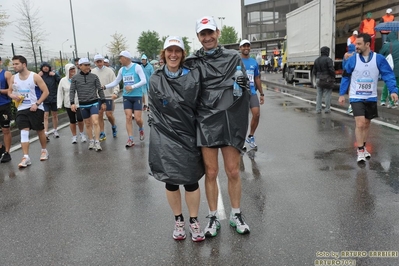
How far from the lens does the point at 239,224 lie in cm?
382

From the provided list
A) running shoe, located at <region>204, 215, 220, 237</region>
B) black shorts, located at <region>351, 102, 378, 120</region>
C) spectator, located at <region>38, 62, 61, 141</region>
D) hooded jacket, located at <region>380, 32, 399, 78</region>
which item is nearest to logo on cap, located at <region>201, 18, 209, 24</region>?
running shoe, located at <region>204, 215, 220, 237</region>

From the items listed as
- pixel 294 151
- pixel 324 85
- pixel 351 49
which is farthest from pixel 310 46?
pixel 294 151

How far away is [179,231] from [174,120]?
1086 millimetres

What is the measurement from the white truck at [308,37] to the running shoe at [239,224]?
12971 millimetres

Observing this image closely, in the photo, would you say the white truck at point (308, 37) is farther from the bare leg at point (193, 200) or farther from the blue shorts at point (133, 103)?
the bare leg at point (193, 200)

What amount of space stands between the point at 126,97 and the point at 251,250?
531 centimetres

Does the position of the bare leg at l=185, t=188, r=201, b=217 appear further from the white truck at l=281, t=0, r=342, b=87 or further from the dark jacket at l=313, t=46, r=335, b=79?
the white truck at l=281, t=0, r=342, b=87

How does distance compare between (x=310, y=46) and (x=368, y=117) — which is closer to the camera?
(x=368, y=117)

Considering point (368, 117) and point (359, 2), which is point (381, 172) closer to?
point (368, 117)

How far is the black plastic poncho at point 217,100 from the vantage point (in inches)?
136

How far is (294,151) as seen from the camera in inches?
282

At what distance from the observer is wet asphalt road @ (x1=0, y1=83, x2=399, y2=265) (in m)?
3.45

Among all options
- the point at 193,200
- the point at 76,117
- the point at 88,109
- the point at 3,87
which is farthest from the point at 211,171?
the point at 76,117

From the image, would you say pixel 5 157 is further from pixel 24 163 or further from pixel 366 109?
pixel 366 109
